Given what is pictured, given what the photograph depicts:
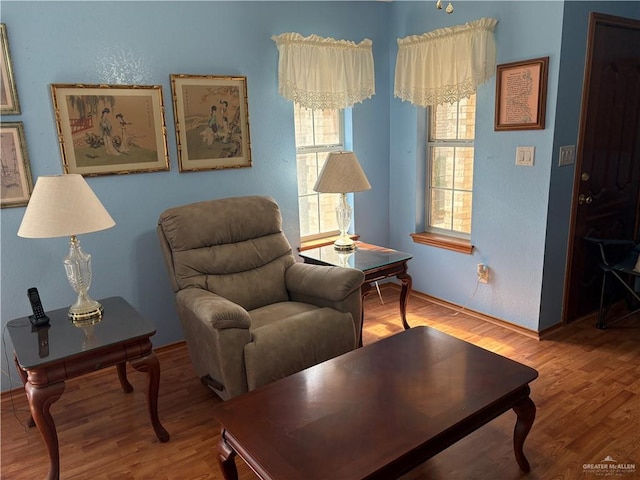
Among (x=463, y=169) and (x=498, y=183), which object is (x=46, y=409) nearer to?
(x=498, y=183)

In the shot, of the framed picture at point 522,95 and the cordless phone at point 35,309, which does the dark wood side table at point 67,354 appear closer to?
the cordless phone at point 35,309

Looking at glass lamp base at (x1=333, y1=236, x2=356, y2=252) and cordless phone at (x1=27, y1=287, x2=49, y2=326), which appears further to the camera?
glass lamp base at (x1=333, y1=236, x2=356, y2=252)

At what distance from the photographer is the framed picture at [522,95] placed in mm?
2809

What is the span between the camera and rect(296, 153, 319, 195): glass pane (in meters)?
3.61

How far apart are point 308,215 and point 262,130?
811 millimetres

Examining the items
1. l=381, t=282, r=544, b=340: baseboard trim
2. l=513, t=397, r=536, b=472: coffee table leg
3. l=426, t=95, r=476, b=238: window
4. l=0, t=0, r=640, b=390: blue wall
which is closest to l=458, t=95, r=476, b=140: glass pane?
l=426, t=95, r=476, b=238: window

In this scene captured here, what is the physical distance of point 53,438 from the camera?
1.91 metres

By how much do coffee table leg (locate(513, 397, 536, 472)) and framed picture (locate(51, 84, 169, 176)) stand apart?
2343 mm

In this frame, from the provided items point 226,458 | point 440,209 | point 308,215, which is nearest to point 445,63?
point 440,209

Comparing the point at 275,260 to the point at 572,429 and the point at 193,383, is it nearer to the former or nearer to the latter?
the point at 193,383

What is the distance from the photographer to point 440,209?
3799 millimetres

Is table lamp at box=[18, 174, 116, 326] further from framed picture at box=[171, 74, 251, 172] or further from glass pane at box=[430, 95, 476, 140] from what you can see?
glass pane at box=[430, 95, 476, 140]

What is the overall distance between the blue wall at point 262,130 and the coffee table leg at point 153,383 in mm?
907

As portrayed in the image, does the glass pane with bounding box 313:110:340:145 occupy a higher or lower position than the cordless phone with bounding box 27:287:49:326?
higher
